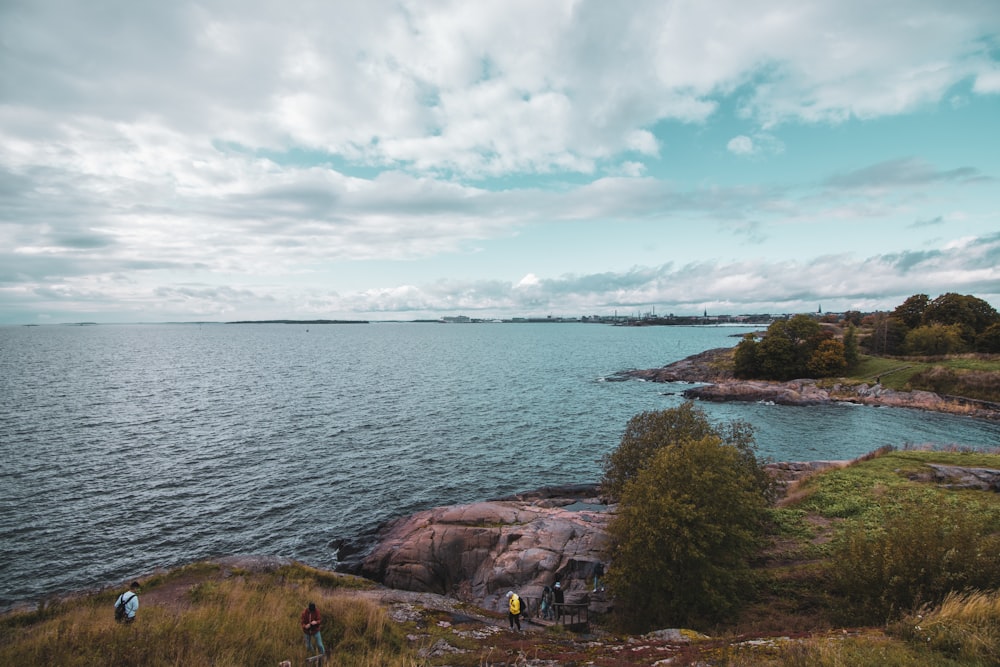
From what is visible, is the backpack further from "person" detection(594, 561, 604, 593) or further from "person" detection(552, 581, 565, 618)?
"person" detection(594, 561, 604, 593)

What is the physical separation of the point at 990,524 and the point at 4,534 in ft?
198

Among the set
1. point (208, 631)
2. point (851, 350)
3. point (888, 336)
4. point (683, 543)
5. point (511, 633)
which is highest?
point (888, 336)

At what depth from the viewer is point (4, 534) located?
33312 millimetres

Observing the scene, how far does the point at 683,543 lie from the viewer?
20969 mm

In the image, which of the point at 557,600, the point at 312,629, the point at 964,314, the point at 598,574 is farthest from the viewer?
the point at 964,314

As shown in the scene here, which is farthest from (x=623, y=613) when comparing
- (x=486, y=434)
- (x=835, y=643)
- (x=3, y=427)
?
(x=3, y=427)

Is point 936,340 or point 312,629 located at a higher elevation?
point 936,340

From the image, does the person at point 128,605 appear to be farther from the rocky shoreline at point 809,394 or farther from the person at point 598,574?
the rocky shoreline at point 809,394

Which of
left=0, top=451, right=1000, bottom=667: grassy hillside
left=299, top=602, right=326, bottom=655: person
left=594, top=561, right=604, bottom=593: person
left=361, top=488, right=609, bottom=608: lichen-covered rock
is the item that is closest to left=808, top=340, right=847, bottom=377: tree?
left=0, top=451, right=1000, bottom=667: grassy hillside

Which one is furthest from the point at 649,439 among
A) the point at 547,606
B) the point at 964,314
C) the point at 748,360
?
the point at 964,314

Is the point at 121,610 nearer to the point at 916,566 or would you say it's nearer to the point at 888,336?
the point at 916,566

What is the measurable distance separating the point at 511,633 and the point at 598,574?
9158mm

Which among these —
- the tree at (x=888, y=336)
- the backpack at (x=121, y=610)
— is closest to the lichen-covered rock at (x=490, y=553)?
the backpack at (x=121, y=610)

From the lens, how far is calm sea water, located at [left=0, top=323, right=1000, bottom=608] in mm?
34188
